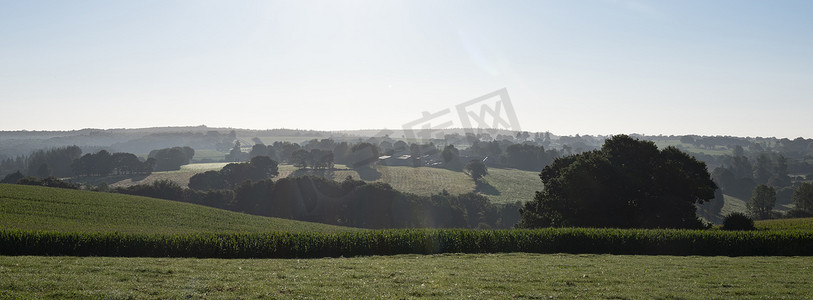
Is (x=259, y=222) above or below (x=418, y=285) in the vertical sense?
below

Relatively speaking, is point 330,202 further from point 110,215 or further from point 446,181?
point 446,181

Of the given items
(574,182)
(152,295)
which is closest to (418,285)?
(152,295)

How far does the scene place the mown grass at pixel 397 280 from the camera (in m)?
13.8

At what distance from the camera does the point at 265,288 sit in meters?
14.5

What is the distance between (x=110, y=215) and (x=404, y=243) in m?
40.1

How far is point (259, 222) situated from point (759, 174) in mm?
183897

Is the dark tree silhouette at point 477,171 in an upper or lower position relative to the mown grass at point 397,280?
lower

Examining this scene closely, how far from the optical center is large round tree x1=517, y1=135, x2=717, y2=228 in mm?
42000

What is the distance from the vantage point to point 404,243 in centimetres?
2809

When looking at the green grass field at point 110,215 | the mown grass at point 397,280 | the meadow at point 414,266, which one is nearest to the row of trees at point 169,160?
the green grass field at point 110,215

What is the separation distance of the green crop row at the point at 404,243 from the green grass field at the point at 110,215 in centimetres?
1701

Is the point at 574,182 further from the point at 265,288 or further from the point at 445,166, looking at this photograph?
the point at 445,166

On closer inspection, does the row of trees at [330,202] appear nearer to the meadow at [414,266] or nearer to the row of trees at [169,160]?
the meadow at [414,266]

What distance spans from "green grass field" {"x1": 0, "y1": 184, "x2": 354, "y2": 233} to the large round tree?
102ft
